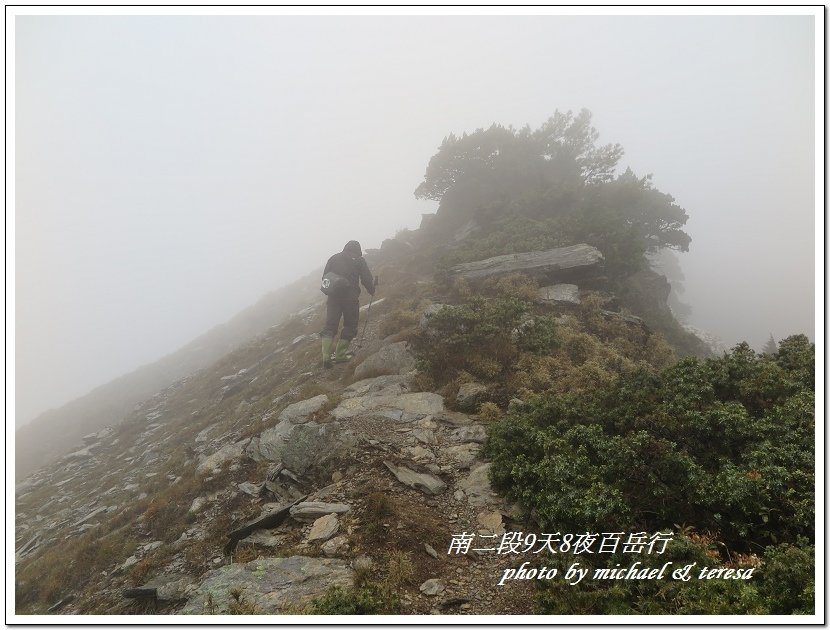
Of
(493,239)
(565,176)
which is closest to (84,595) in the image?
(493,239)

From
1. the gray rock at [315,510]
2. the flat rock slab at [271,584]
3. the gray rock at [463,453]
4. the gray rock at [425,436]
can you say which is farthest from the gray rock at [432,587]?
the gray rock at [425,436]

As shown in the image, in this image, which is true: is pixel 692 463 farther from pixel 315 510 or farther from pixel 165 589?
pixel 165 589

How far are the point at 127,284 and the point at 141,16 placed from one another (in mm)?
93467

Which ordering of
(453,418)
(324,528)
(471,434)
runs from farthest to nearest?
(453,418) < (471,434) < (324,528)

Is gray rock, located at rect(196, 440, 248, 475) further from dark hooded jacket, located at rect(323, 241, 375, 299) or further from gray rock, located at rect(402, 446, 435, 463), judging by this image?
dark hooded jacket, located at rect(323, 241, 375, 299)

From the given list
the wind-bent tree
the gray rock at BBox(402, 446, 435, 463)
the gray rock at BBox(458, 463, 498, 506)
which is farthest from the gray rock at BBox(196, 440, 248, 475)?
the wind-bent tree

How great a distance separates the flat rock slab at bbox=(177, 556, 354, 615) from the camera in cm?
445

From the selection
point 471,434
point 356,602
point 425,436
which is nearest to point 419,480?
point 425,436

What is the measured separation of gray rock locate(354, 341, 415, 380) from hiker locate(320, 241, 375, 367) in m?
1.84

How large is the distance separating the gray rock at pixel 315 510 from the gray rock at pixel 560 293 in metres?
10.0

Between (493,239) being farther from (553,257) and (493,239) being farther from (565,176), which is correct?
(565,176)

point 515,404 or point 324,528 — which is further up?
point 515,404

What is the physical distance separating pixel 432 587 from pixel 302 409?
6.01 metres

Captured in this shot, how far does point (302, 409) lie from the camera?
9.48m
